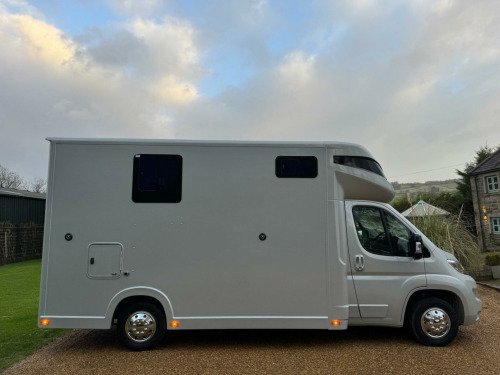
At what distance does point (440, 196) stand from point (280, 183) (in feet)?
94.3

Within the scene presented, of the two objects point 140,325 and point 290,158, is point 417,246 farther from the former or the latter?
point 140,325

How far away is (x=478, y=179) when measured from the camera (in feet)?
73.7

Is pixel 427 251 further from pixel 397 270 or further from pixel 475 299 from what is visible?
pixel 475 299

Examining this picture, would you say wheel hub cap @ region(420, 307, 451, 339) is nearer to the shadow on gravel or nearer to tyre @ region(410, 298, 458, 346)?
tyre @ region(410, 298, 458, 346)

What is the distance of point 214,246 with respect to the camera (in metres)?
4.80

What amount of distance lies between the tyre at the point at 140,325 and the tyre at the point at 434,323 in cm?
346

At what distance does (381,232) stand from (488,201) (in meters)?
20.8

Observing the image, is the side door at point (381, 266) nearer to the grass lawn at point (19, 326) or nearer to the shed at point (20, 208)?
the grass lawn at point (19, 326)

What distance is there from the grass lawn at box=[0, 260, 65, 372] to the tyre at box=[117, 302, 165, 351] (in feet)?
4.77

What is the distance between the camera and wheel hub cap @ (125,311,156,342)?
4758 mm

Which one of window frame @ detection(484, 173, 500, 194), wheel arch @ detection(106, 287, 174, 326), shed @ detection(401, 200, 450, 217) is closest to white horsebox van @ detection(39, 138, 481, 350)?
wheel arch @ detection(106, 287, 174, 326)

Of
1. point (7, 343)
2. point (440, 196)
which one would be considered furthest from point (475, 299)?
point (440, 196)

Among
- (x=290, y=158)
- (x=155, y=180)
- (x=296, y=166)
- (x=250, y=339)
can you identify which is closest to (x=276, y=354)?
(x=250, y=339)

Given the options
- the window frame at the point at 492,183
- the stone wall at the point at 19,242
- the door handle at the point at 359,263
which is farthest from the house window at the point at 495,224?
the stone wall at the point at 19,242
